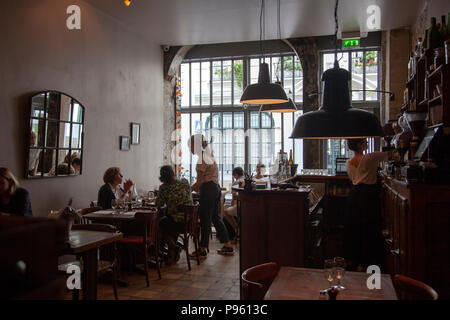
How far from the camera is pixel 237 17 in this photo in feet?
21.5

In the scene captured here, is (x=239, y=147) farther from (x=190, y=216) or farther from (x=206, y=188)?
(x=190, y=216)

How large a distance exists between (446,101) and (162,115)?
6.30m

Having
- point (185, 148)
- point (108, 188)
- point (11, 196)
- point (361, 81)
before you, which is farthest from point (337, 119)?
point (185, 148)

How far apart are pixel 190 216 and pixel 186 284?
1.01 metres

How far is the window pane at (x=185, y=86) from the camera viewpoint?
9445 millimetres

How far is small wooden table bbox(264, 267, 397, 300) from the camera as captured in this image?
206 centimetres

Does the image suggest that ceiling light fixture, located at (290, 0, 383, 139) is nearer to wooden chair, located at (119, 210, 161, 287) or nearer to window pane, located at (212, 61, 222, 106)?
wooden chair, located at (119, 210, 161, 287)

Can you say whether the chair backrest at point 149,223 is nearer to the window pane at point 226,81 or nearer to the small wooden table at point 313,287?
the small wooden table at point 313,287

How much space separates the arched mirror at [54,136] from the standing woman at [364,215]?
3.88 metres

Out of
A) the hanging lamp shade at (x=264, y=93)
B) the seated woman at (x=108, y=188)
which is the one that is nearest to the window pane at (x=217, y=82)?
the seated woman at (x=108, y=188)

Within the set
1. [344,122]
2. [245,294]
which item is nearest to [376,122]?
[344,122]

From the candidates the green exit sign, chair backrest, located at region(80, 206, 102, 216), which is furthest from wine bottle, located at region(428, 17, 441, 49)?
chair backrest, located at region(80, 206, 102, 216)

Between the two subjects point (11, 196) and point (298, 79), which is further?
point (298, 79)

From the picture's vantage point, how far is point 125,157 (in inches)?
273
